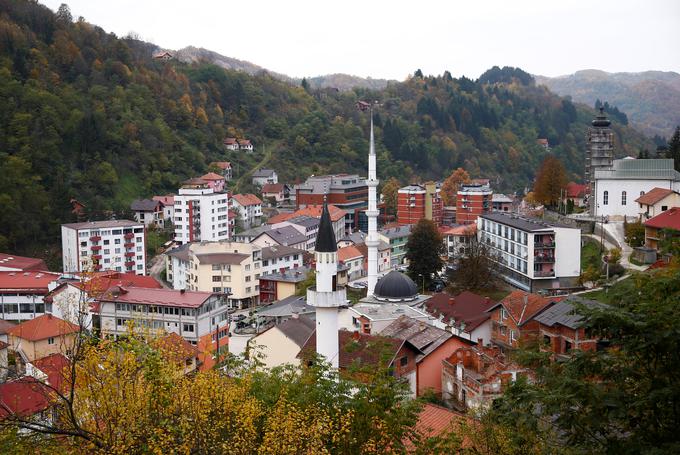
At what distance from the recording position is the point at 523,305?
891 inches

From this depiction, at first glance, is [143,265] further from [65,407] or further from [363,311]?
[65,407]

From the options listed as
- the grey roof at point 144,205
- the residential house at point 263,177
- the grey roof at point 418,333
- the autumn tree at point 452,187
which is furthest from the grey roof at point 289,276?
the residential house at point 263,177

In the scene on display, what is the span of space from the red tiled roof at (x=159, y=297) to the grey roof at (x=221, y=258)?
8.64m

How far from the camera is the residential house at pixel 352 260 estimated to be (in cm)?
3941

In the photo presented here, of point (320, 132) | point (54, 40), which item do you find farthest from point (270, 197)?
point (54, 40)

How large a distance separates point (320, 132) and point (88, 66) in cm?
2435

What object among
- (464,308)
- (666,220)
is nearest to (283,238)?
(464,308)

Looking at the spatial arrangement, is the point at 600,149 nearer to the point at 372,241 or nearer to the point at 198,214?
the point at 372,241

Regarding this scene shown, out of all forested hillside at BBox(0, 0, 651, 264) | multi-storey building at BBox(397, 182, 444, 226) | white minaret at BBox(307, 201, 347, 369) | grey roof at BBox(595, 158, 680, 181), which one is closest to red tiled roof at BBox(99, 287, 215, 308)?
white minaret at BBox(307, 201, 347, 369)

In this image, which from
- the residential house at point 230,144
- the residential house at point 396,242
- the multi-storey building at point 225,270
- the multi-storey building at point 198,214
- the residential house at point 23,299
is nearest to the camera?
the residential house at point 23,299

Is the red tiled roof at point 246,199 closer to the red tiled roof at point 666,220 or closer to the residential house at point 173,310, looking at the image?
the residential house at point 173,310

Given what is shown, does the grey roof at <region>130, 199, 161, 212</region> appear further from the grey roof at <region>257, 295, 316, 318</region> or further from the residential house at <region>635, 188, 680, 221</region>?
the residential house at <region>635, 188, 680, 221</region>

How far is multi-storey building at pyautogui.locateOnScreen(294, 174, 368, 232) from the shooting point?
55.4 m

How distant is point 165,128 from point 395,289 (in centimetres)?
3676
